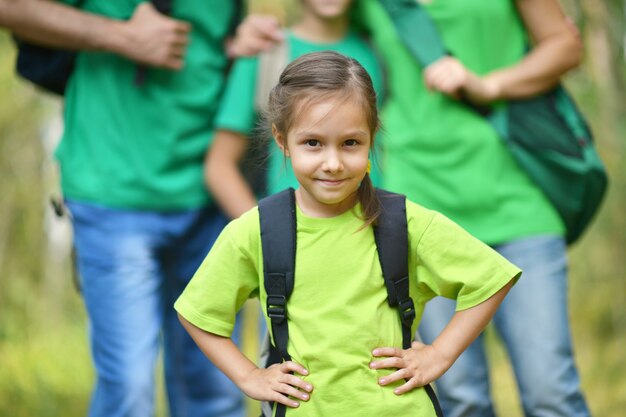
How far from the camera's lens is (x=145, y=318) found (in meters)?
2.91

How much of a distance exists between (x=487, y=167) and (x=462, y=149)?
3.6 inches

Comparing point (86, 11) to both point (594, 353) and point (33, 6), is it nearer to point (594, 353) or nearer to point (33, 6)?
point (33, 6)

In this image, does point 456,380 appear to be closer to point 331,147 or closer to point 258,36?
point 331,147

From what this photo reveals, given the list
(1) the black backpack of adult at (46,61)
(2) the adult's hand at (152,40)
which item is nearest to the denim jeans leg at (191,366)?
(2) the adult's hand at (152,40)

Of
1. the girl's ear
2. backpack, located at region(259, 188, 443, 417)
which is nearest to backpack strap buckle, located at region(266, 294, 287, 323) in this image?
backpack, located at region(259, 188, 443, 417)

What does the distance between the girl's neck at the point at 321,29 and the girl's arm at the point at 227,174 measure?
15.1 inches

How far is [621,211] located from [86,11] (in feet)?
10.8

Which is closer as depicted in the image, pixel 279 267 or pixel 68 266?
pixel 279 267

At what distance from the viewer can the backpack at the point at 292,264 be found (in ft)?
6.60

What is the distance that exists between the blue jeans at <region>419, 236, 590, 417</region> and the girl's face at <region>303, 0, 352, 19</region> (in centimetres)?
87

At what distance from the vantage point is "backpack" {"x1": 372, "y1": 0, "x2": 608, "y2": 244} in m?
2.78

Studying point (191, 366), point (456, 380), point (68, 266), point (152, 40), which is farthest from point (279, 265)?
point (68, 266)

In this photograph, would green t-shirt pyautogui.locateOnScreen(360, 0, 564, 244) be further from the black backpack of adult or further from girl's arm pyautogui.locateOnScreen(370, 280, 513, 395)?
the black backpack of adult

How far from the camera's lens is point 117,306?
287 cm
